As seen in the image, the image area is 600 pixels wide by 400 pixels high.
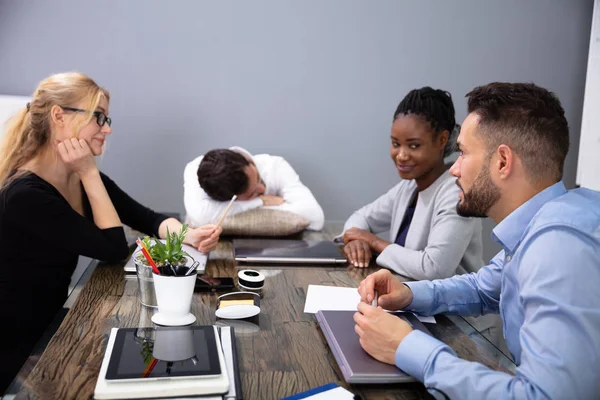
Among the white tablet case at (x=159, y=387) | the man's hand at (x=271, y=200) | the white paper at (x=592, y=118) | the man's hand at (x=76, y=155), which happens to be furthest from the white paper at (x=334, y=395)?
the white paper at (x=592, y=118)

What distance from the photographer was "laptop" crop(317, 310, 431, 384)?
0.96 m

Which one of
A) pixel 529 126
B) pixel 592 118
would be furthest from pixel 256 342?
pixel 592 118

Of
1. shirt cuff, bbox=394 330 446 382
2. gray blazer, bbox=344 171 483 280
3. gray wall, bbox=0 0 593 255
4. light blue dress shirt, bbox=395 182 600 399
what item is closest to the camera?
light blue dress shirt, bbox=395 182 600 399

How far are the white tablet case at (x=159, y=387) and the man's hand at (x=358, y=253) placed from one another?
0.92 meters

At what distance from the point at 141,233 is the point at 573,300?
5.17ft

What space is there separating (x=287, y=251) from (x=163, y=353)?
85 cm

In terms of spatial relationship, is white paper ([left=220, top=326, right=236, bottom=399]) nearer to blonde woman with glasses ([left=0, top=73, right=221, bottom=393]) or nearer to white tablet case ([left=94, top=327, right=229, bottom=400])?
white tablet case ([left=94, top=327, right=229, bottom=400])

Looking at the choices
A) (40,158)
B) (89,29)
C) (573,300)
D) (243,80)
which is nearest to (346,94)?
(243,80)

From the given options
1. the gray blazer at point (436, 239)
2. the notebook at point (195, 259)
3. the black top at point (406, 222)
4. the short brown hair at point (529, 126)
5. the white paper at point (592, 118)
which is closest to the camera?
the short brown hair at point (529, 126)

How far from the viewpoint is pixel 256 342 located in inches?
43.8

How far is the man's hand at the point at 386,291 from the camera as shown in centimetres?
125

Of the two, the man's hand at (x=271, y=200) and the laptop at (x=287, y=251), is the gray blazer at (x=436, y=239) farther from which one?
the man's hand at (x=271, y=200)

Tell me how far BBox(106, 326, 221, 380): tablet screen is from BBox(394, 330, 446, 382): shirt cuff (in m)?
0.30

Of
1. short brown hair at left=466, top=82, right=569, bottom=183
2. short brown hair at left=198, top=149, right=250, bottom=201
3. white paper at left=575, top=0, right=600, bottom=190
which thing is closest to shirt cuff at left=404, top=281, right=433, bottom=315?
short brown hair at left=466, top=82, right=569, bottom=183
